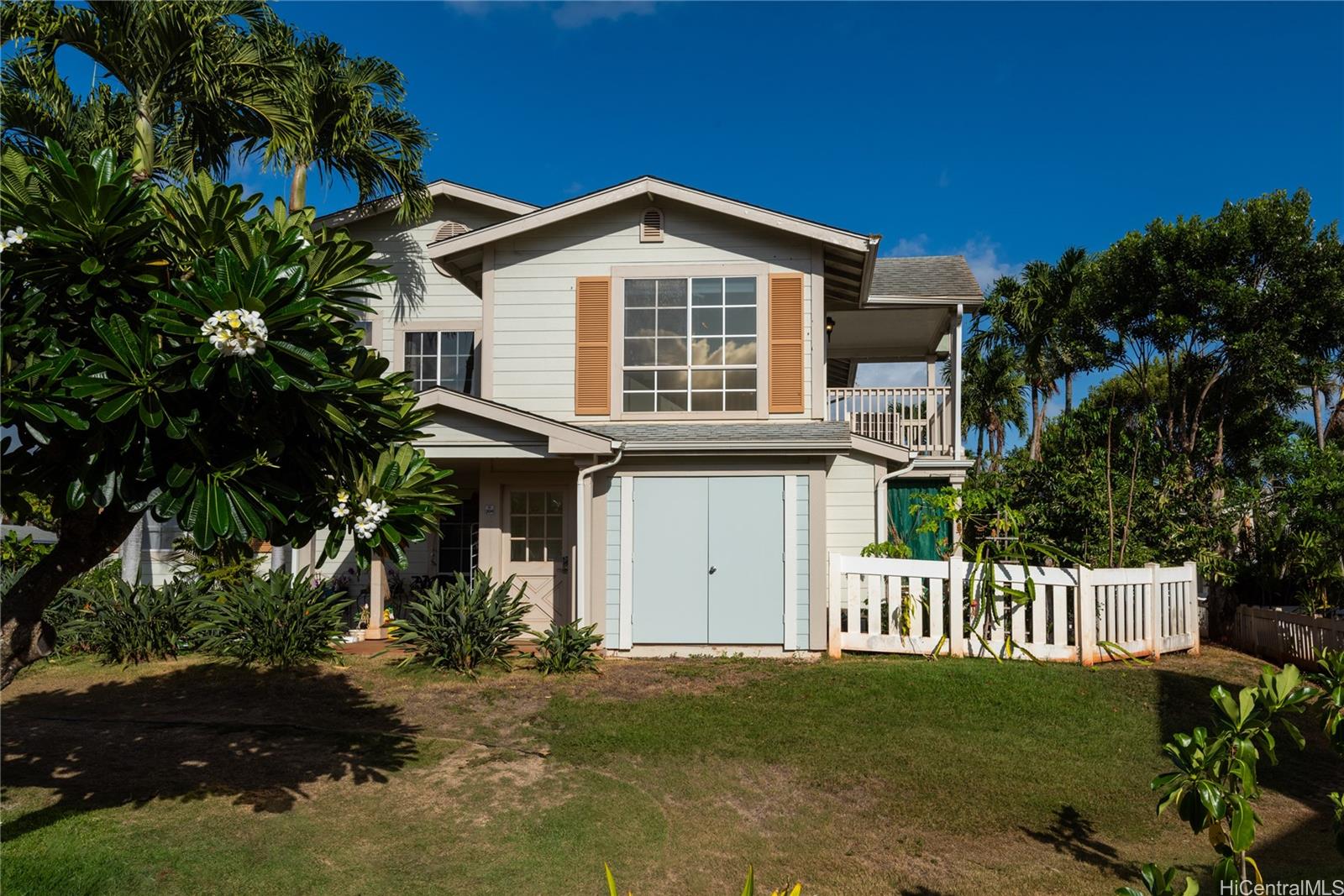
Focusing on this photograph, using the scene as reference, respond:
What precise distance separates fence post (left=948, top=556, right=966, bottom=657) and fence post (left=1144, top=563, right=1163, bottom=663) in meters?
2.36

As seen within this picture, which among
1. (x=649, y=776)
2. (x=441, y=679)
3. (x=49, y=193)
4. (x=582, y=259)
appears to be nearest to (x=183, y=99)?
(x=582, y=259)

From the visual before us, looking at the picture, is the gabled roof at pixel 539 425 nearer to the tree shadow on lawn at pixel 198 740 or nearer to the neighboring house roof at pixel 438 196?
the tree shadow on lawn at pixel 198 740

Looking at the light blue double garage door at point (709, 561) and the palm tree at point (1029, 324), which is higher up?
the palm tree at point (1029, 324)

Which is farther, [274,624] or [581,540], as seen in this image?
[581,540]

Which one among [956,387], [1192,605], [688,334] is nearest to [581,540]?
[688,334]

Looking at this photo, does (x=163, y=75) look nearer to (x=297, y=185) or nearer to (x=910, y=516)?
(x=297, y=185)

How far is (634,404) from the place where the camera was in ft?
42.8

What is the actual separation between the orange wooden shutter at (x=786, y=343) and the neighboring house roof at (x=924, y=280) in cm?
233

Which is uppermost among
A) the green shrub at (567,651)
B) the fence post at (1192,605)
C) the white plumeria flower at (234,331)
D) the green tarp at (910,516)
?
the white plumeria flower at (234,331)

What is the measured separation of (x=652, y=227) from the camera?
43.5 ft

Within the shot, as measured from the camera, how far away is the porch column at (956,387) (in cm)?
1515

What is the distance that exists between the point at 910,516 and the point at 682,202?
6540mm

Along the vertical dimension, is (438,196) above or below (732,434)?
above

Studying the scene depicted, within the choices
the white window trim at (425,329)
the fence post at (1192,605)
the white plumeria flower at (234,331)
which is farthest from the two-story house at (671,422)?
the white plumeria flower at (234,331)
